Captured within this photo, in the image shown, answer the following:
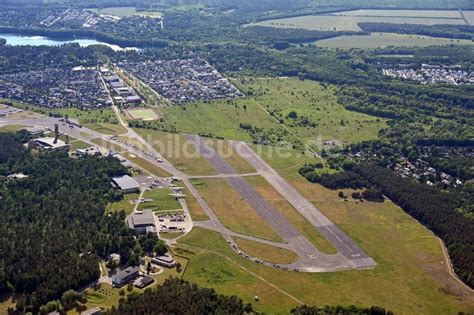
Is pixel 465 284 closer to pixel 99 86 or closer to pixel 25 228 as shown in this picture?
pixel 25 228

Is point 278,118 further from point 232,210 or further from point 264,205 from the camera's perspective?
point 232,210

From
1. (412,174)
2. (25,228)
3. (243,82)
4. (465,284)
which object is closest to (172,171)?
(25,228)

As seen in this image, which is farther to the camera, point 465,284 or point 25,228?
point 25,228

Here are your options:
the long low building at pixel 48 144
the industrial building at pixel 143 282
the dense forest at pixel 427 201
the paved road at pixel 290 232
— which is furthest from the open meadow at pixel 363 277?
the long low building at pixel 48 144

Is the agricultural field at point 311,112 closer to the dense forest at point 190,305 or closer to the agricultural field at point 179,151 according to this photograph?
the agricultural field at point 179,151

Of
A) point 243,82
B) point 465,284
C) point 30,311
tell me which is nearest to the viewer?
point 30,311
